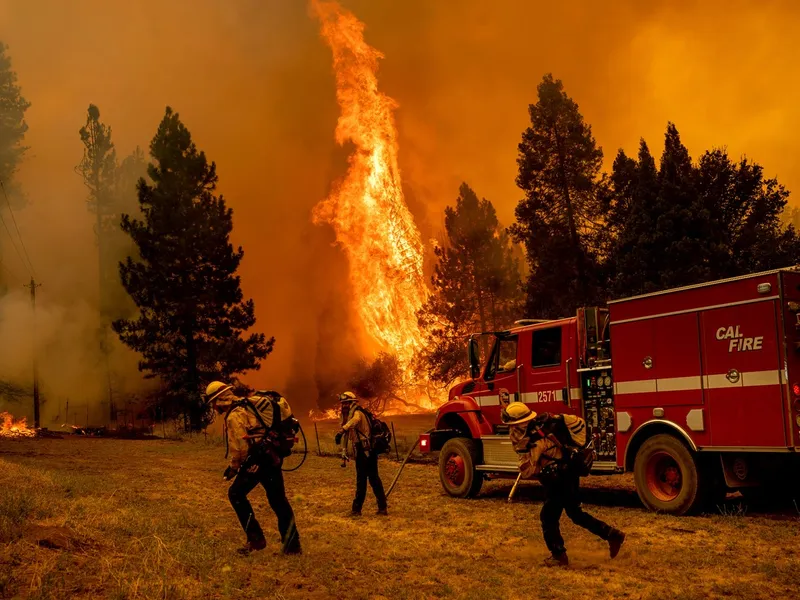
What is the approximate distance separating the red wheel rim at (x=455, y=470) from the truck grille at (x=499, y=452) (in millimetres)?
545

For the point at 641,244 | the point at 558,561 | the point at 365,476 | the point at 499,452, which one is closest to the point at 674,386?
the point at 499,452

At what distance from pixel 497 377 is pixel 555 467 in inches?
251

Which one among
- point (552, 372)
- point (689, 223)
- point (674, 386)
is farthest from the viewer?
point (689, 223)

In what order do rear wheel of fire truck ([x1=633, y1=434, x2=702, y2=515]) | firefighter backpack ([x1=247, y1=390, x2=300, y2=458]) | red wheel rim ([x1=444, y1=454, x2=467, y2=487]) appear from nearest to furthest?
1. firefighter backpack ([x1=247, y1=390, x2=300, y2=458])
2. rear wheel of fire truck ([x1=633, y1=434, x2=702, y2=515])
3. red wheel rim ([x1=444, y1=454, x2=467, y2=487])

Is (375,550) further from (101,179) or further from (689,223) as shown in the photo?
(101,179)

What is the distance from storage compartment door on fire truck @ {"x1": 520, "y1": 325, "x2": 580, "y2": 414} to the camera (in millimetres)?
12445

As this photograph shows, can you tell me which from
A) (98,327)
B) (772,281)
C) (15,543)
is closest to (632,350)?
(772,281)

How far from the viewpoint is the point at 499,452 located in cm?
1322

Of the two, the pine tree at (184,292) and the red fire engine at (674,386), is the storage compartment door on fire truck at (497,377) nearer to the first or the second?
the red fire engine at (674,386)

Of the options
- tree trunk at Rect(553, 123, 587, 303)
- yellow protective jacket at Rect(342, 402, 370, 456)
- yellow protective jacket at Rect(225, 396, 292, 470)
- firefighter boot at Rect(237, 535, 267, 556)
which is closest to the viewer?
yellow protective jacket at Rect(225, 396, 292, 470)

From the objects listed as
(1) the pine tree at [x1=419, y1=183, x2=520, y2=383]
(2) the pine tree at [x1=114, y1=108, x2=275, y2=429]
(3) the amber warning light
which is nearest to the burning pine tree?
(1) the pine tree at [x1=419, y1=183, x2=520, y2=383]

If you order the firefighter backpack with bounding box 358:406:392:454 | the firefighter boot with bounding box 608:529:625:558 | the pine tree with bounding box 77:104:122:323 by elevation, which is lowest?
the firefighter boot with bounding box 608:529:625:558

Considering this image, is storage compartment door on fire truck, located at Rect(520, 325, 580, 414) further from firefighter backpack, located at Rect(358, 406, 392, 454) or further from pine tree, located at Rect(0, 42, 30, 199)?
pine tree, located at Rect(0, 42, 30, 199)

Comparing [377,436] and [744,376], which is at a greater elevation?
[744,376]
